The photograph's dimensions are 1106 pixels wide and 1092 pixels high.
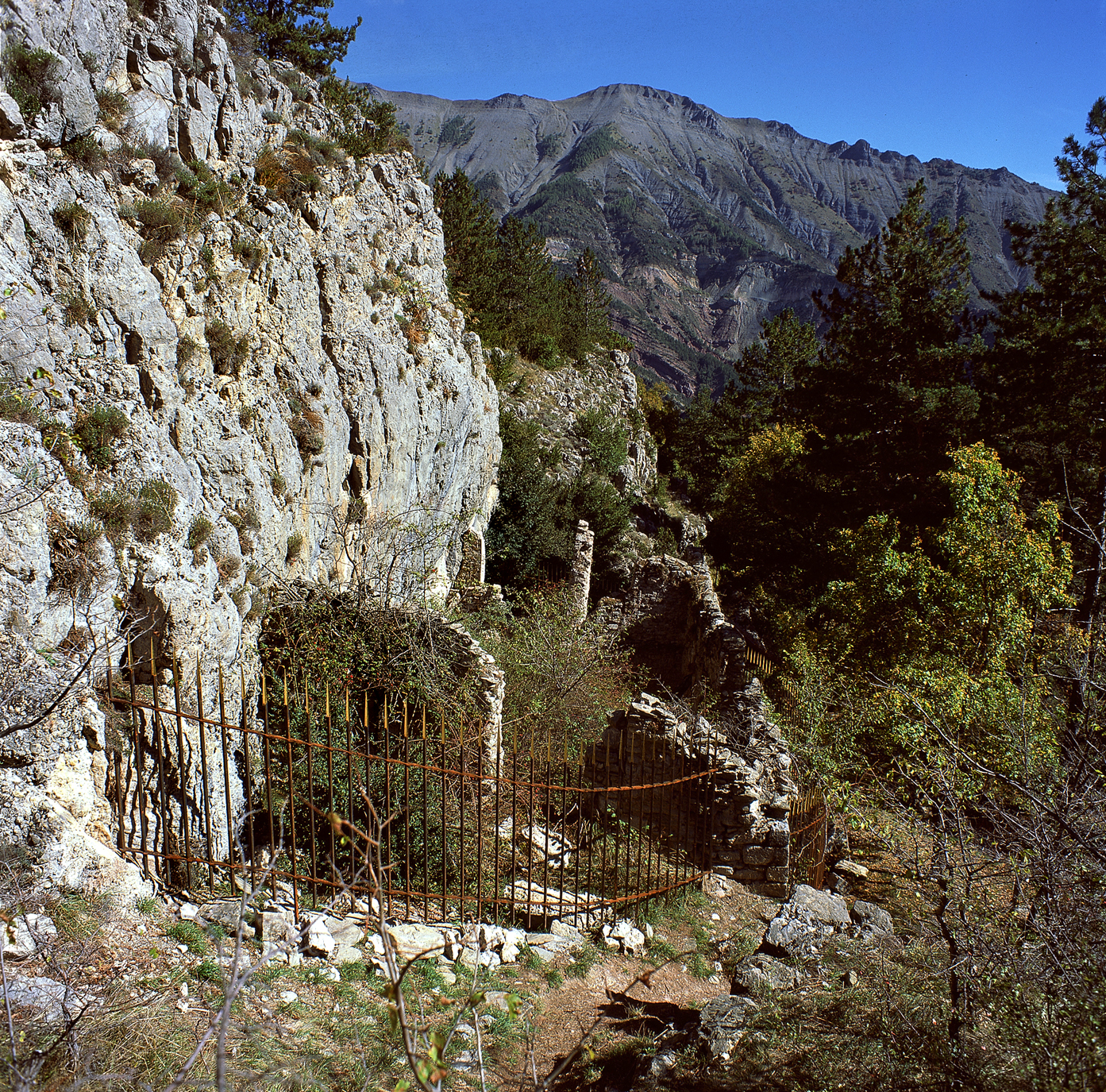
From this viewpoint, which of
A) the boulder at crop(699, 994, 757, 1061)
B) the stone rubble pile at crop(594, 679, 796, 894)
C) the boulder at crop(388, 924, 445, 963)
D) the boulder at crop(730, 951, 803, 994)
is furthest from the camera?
the stone rubble pile at crop(594, 679, 796, 894)

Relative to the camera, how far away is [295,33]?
47.7ft

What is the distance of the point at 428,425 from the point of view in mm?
12367

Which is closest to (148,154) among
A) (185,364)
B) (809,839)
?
(185,364)

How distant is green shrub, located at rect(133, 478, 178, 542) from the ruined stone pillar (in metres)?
13.6

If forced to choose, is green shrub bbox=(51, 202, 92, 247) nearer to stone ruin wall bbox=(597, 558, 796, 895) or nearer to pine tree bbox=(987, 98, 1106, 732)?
stone ruin wall bbox=(597, 558, 796, 895)

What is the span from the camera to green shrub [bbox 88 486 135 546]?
18.6 ft

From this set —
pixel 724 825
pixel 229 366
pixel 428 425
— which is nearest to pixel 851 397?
pixel 428 425

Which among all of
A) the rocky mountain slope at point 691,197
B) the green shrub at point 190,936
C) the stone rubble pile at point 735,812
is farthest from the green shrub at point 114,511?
the rocky mountain slope at point 691,197

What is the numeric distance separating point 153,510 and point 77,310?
2057 millimetres

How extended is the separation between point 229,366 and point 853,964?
8429 mm

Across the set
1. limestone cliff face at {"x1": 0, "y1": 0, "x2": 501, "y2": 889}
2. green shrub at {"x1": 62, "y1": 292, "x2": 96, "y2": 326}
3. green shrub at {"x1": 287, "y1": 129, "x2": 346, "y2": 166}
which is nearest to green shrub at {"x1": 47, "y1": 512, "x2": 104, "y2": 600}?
limestone cliff face at {"x1": 0, "y1": 0, "x2": 501, "y2": 889}

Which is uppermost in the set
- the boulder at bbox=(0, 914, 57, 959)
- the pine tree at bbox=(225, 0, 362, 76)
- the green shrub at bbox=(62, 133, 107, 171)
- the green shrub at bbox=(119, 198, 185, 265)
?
the pine tree at bbox=(225, 0, 362, 76)

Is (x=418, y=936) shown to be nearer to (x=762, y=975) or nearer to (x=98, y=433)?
(x=762, y=975)

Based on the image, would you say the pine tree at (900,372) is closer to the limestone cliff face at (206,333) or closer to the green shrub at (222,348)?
the limestone cliff face at (206,333)
